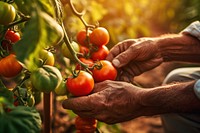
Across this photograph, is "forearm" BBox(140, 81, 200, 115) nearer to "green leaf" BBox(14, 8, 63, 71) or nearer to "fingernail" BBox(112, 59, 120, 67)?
"fingernail" BBox(112, 59, 120, 67)

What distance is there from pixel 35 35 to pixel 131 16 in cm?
341

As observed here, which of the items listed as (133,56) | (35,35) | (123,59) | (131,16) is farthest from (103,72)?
(131,16)

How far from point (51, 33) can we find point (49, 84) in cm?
31

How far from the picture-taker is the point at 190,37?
88.0 inches

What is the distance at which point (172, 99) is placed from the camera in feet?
5.54

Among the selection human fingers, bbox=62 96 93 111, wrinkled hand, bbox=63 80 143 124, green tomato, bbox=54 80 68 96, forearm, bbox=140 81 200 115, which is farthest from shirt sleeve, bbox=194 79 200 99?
green tomato, bbox=54 80 68 96

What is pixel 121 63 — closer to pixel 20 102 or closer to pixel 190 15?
pixel 20 102

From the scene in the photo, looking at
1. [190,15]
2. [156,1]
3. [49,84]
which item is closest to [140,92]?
[49,84]

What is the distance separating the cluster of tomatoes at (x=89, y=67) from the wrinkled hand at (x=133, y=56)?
144 mm

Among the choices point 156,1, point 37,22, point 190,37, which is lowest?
point 156,1

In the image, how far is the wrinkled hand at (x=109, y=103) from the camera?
4.95 ft

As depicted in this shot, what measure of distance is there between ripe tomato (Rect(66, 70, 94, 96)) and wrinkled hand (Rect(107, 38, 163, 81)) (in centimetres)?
35

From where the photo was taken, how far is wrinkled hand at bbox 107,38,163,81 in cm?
182

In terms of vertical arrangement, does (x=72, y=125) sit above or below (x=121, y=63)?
below
